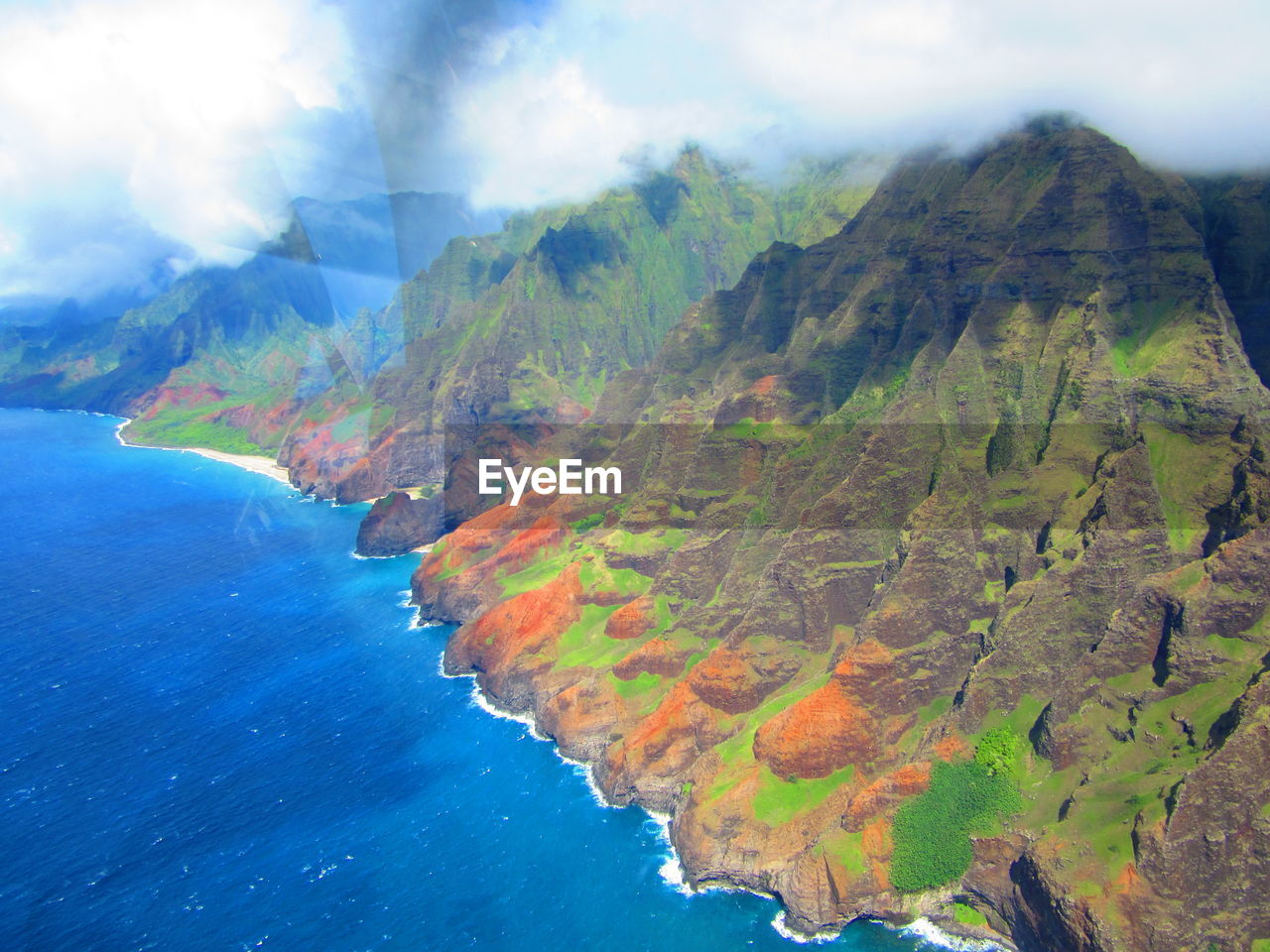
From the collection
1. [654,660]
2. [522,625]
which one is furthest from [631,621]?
[522,625]

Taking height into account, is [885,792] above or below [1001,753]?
below

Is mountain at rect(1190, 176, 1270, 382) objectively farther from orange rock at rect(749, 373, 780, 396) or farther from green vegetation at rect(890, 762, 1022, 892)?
green vegetation at rect(890, 762, 1022, 892)

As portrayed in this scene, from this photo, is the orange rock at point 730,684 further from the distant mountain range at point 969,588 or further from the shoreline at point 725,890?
the shoreline at point 725,890

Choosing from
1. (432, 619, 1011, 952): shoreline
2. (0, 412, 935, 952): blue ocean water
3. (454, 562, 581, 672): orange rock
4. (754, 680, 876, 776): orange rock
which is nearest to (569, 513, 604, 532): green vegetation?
(454, 562, 581, 672): orange rock

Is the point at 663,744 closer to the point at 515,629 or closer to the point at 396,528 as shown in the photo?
the point at 515,629

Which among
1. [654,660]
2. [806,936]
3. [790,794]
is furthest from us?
[654,660]
